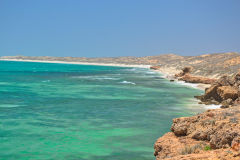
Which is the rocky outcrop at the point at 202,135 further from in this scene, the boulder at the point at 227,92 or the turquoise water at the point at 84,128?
the boulder at the point at 227,92

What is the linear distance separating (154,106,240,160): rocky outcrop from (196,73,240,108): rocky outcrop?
14071mm

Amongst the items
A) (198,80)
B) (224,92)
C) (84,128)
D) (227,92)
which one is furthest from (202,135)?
(198,80)

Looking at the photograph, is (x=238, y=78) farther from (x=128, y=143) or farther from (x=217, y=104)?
(x=128, y=143)

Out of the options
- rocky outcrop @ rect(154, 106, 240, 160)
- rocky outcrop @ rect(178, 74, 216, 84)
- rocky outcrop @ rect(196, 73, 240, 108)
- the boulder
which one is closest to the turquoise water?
rocky outcrop @ rect(196, 73, 240, 108)

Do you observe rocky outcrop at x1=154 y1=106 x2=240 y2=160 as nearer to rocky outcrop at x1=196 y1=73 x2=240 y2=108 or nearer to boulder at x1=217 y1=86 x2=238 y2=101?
rocky outcrop at x1=196 y1=73 x2=240 y2=108

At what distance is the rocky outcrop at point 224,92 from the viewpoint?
26219 mm

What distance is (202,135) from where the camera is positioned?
10852mm

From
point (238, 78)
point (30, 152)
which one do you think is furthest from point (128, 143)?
point (238, 78)

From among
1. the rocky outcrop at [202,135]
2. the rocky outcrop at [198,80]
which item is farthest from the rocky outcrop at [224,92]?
the rocky outcrop at [198,80]

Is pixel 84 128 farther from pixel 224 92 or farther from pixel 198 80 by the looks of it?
pixel 198 80

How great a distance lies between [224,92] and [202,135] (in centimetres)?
1740

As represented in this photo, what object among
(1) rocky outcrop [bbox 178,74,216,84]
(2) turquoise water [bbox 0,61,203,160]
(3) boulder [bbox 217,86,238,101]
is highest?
(3) boulder [bbox 217,86,238,101]

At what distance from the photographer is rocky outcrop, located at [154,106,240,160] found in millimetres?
9469

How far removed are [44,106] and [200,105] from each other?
43.7ft
